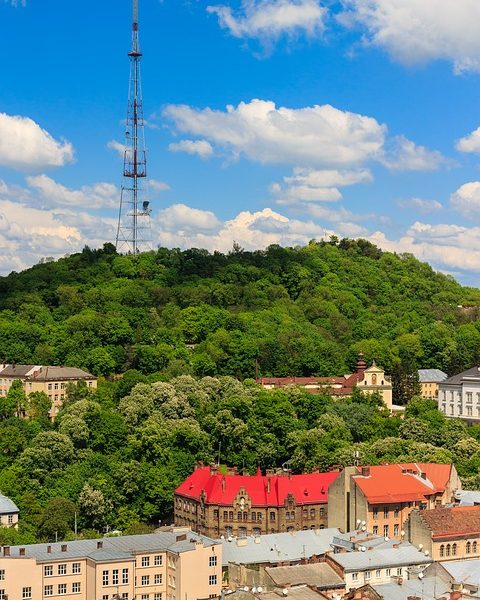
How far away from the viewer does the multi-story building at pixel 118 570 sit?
62.9m

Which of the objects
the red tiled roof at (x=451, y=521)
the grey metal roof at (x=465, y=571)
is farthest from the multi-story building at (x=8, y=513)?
the grey metal roof at (x=465, y=571)

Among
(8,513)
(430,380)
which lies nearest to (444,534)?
(8,513)

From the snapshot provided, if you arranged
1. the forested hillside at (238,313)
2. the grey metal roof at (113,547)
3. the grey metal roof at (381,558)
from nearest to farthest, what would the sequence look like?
the grey metal roof at (381,558)
the grey metal roof at (113,547)
the forested hillside at (238,313)

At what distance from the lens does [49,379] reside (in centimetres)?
12150

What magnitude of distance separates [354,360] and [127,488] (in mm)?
56908

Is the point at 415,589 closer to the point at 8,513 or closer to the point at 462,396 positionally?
the point at 8,513

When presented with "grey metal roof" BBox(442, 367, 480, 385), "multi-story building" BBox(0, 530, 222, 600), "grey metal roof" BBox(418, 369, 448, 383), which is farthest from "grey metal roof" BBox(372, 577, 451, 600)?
"grey metal roof" BBox(418, 369, 448, 383)

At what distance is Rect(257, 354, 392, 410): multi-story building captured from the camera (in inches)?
4985

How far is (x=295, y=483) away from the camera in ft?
277

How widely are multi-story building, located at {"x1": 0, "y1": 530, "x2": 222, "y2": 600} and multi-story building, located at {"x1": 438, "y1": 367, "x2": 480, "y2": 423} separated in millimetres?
66049

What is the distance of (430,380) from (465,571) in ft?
272

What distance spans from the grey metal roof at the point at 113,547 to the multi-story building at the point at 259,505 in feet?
46.9

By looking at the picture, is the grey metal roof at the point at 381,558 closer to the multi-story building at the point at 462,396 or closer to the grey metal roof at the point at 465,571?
the grey metal roof at the point at 465,571

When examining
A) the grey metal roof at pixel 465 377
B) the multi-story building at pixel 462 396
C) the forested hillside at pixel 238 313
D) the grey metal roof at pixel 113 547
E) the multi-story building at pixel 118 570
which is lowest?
the multi-story building at pixel 118 570
